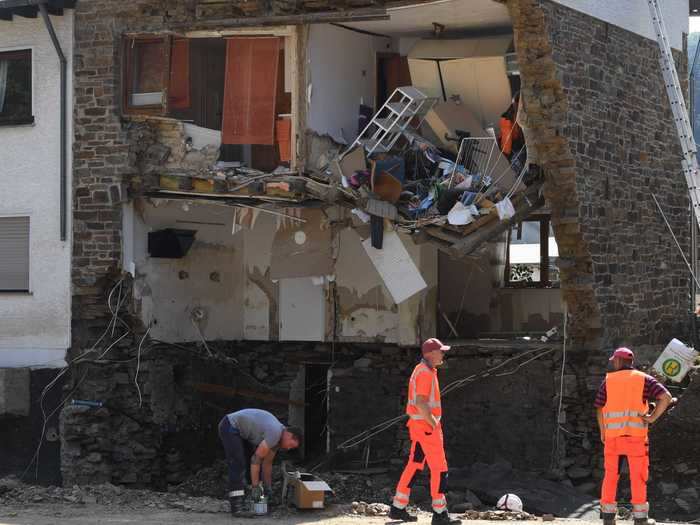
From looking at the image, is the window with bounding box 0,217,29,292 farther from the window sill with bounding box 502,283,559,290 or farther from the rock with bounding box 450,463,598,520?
the window sill with bounding box 502,283,559,290

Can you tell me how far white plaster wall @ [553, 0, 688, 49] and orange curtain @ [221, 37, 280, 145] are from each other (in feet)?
13.1

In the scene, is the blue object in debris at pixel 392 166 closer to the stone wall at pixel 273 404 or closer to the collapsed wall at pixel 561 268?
the collapsed wall at pixel 561 268

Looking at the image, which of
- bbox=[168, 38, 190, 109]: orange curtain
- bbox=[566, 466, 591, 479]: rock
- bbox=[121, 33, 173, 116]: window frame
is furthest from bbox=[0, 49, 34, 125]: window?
bbox=[566, 466, 591, 479]: rock

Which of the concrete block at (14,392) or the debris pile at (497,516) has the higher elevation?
the concrete block at (14,392)

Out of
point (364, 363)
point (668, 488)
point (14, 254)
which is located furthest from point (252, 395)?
point (668, 488)

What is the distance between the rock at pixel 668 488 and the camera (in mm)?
16484

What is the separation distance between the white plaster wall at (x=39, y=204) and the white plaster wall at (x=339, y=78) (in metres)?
3.44

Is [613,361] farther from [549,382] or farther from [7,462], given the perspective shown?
[7,462]

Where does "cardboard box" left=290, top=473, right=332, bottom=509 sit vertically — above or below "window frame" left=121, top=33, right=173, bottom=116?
below

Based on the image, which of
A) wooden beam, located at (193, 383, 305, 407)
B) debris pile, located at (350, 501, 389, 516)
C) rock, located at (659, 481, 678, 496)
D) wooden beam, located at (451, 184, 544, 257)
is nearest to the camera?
debris pile, located at (350, 501, 389, 516)

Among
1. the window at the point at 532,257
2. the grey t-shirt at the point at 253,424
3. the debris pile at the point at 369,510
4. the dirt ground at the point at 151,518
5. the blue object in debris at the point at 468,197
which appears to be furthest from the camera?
the window at the point at 532,257

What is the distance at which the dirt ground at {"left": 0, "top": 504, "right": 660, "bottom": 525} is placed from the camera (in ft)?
44.7

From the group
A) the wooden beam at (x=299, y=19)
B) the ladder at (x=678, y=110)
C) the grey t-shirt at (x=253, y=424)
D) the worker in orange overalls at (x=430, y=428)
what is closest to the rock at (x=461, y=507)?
the worker in orange overalls at (x=430, y=428)

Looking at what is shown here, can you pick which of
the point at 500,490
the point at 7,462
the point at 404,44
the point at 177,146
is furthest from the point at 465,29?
the point at 7,462
